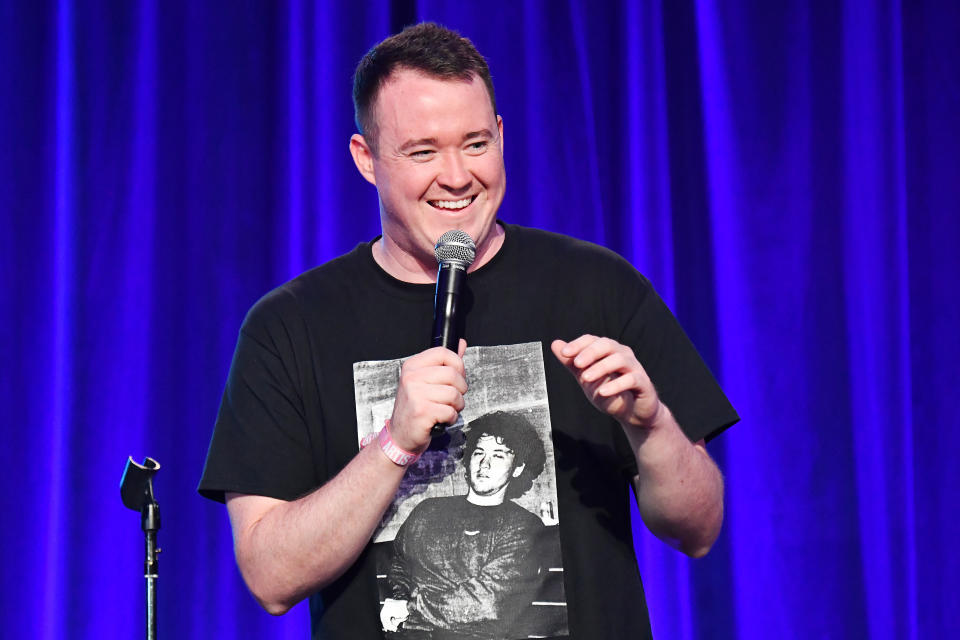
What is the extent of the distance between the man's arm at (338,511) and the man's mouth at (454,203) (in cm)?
28

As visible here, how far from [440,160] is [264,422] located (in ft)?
1.48

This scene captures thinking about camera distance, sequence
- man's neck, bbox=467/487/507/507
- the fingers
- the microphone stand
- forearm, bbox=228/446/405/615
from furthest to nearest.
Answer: the microphone stand
man's neck, bbox=467/487/507/507
forearm, bbox=228/446/405/615
the fingers

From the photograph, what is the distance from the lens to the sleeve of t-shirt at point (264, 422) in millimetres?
1412

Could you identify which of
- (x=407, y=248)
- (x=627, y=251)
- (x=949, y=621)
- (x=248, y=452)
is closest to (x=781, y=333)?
(x=627, y=251)

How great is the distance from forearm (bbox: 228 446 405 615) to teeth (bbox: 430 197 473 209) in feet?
1.29

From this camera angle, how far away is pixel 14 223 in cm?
262

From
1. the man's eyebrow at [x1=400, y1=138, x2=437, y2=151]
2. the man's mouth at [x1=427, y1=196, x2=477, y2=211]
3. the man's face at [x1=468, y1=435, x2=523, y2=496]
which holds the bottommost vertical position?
the man's face at [x1=468, y1=435, x2=523, y2=496]

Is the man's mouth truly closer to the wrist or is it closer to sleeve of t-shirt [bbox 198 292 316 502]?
sleeve of t-shirt [bbox 198 292 316 502]

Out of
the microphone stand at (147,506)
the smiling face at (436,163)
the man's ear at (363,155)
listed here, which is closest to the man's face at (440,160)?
the smiling face at (436,163)

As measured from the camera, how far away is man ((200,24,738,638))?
1341 mm

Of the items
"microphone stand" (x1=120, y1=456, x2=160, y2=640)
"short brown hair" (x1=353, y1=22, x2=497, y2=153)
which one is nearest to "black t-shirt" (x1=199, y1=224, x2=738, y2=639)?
"short brown hair" (x1=353, y1=22, x2=497, y2=153)

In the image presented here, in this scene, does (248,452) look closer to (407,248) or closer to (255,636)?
(407,248)

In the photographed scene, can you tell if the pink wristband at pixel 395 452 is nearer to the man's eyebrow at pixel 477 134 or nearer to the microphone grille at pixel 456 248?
the microphone grille at pixel 456 248

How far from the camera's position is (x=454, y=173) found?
147 centimetres
